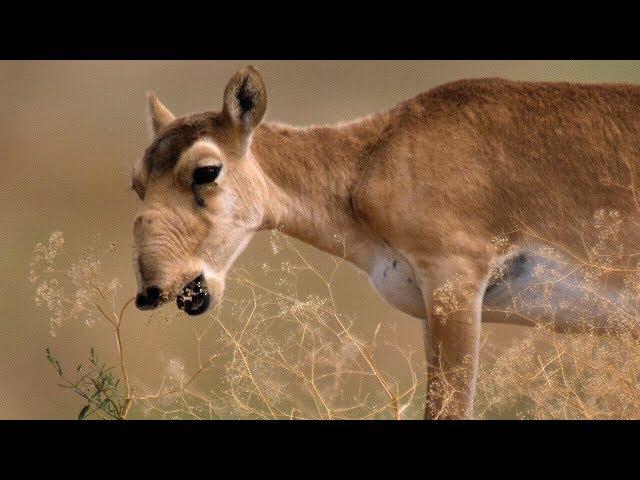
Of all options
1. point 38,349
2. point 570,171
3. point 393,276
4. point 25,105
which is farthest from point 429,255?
point 25,105

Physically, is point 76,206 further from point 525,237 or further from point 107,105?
point 525,237

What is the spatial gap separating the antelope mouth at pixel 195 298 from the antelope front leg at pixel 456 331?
1779 millimetres

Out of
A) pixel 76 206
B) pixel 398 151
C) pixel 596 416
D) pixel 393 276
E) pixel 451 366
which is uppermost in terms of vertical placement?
pixel 76 206

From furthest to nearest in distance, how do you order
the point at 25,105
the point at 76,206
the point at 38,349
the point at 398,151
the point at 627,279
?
the point at 25,105 → the point at 76,206 → the point at 38,349 → the point at 398,151 → the point at 627,279

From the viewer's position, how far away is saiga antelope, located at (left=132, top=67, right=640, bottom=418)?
9.88 metres

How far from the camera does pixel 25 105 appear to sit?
25.5 metres

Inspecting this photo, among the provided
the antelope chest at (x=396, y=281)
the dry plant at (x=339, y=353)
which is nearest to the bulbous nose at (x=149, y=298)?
the dry plant at (x=339, y=353)

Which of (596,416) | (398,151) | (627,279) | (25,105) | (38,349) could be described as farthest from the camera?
(25,105)

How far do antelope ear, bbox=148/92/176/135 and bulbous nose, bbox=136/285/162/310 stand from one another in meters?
2.23

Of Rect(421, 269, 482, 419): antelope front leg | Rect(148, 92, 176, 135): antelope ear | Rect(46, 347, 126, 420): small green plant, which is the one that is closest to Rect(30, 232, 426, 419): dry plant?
Rect(46, 347, 126, 420): small green plant

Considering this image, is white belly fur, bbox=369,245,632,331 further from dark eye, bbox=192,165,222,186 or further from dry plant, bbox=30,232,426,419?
dark eye, bbox=192,165,222,186

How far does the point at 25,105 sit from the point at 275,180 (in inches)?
624

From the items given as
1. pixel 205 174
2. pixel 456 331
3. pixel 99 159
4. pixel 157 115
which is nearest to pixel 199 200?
pixel 205 174

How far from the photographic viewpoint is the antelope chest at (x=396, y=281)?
1032cm
